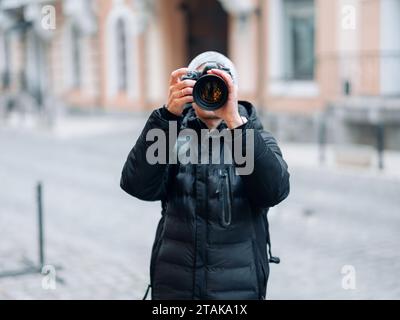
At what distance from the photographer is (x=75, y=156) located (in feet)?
58.1

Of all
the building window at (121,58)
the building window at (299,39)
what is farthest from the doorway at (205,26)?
the building window at (299,39)

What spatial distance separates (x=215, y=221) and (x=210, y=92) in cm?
54

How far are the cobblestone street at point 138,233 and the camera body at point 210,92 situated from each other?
3843 mm

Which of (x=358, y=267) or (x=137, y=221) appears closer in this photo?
(x=358, y=267)

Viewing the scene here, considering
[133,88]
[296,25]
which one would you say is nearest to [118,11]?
[133,88]

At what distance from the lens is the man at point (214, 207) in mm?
3178

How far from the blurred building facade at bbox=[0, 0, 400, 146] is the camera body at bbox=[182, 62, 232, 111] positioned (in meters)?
5.71

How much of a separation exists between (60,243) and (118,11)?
18405 mm

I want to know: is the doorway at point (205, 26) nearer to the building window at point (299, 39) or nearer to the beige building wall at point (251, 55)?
the beige building wall at point (251, 55)

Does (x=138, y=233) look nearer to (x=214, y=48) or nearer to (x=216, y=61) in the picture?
(x=216, y=61)

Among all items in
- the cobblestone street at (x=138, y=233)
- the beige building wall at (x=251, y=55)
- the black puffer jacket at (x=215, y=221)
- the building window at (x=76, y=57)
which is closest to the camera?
the black puffer jacket at (x=215, y=221)

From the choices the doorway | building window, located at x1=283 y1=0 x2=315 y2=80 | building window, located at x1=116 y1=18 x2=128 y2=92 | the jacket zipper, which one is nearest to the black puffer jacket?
the jacket zipper

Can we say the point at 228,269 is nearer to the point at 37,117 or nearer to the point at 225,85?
the point at 225,85
